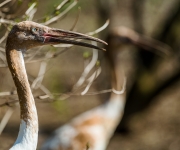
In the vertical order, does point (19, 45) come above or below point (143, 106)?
above

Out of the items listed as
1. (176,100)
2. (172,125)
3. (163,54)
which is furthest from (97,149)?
(176,100)

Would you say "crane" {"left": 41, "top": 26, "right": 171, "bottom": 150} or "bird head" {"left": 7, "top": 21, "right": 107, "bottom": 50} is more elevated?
"bird head" {"left": 7, "top": 21, "right": 107, "bottom": 50}

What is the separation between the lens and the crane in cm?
688

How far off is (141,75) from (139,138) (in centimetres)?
119

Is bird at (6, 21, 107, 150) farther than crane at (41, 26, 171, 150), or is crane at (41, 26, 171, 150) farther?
crane at (41, 26, 171, 150)

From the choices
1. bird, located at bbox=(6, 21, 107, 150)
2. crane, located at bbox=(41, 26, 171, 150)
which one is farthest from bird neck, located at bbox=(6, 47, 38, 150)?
crane, located at bbox=(41, 26, 171, 150)

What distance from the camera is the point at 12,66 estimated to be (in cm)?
402

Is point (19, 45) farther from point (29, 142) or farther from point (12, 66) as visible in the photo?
point (29, 142)

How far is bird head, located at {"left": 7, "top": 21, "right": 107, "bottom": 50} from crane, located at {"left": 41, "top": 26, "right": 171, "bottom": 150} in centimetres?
229

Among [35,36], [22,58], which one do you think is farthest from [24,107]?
[35,36]

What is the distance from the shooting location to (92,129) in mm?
7180

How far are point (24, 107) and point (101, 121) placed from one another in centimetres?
345

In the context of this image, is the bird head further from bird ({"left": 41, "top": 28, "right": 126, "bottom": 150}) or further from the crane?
bird ({"left": 41, "top": 28, "right": 126, "bottom": 150})

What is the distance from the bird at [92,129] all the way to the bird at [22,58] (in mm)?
2536
